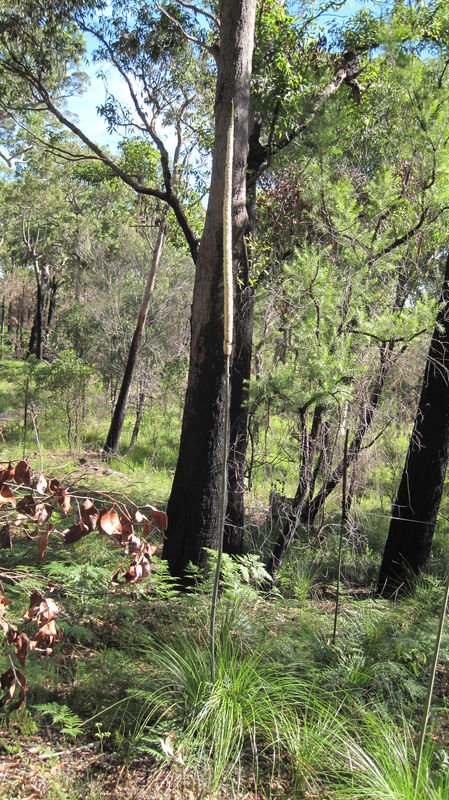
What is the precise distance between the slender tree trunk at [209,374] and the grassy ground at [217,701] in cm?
46

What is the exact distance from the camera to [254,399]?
5762 mm

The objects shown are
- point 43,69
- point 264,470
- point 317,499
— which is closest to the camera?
point 264,470

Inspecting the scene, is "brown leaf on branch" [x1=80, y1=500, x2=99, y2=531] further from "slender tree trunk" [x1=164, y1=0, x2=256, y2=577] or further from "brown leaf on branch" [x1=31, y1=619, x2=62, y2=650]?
"slender tree trunk" [x1=164, y1=0, x2=256, y2=577]

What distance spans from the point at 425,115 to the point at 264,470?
381 cm

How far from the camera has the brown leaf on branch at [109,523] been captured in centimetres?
205

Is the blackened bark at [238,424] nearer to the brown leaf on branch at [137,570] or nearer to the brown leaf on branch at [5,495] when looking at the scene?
the brown leaf on branch at [137,570]

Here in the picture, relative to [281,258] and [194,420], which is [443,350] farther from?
[281,258]

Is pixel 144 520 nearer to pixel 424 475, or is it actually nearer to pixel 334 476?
pixel 334 476

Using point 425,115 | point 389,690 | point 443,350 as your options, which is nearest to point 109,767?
point 389,690

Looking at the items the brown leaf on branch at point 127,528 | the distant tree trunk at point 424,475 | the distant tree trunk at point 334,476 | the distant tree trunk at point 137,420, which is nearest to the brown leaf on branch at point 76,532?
the brown leaf on branch at point 127,528

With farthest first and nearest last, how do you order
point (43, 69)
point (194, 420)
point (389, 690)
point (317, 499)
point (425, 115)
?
point (43, 69) < point (317, 499) < point (425, 115) < point (194, 420) < point (389, 690)

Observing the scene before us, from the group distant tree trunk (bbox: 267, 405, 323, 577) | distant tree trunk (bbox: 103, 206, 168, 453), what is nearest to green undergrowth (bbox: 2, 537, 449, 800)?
distant tree trunk (bbox: 267, 405, 323, 577)

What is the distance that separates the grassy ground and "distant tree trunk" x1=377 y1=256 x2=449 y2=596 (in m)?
1.06

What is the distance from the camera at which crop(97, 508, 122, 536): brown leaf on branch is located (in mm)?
2047
